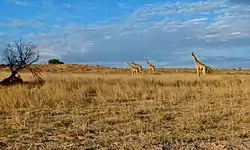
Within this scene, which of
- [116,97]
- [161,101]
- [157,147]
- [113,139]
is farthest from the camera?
[116,97]

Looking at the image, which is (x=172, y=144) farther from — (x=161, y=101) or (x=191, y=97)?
(x=191, y=97)

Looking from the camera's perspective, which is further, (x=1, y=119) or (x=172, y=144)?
(x=1, y=119)

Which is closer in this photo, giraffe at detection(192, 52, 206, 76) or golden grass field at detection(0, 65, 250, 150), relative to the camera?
golden grass field at detection(0, 65, 250, 150)

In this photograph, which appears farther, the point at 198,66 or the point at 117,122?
the point at 198,66

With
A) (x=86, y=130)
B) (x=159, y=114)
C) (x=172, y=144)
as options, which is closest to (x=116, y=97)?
(x=159, y=114)

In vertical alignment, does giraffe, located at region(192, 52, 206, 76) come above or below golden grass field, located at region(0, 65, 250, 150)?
above

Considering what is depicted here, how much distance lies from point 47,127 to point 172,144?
11.5ft

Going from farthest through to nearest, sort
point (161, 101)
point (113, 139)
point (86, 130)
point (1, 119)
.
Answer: point (161, 101) < point (1, 119) < point (86, 130) < point (113, 139)

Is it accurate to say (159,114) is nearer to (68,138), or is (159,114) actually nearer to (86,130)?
(86,130)

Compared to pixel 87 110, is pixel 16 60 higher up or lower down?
higher up

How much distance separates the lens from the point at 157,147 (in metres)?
8.66

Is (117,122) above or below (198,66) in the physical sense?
below

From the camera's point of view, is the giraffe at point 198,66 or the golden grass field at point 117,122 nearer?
the golden grass field at point 117,122

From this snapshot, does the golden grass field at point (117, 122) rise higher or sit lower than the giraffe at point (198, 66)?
lower
